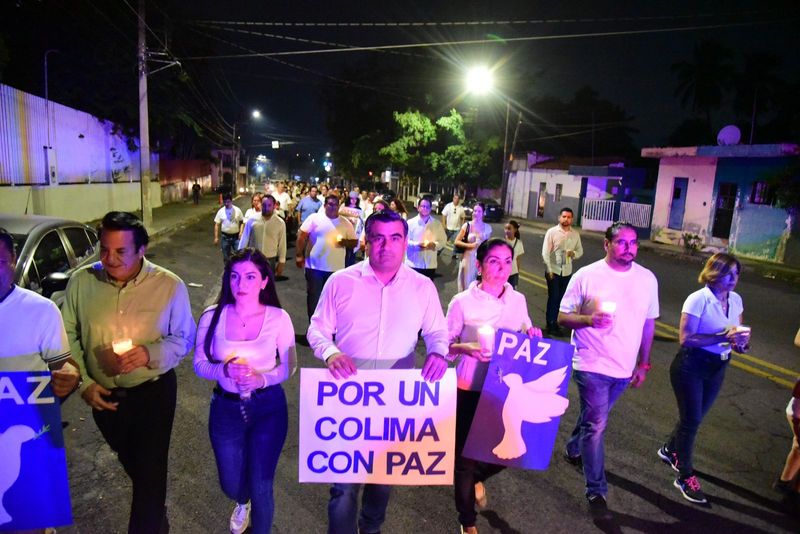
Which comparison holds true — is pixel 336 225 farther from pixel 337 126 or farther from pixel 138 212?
pixel 337 126

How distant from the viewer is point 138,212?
26.9 meters

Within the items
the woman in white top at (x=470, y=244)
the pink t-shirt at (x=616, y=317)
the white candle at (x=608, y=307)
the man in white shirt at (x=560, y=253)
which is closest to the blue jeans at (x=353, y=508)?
the pink t-shirt at (x=616, y=317)

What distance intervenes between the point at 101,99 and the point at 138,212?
543 cm

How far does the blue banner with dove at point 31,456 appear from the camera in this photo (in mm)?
2611

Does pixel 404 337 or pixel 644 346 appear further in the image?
pixel 644 346

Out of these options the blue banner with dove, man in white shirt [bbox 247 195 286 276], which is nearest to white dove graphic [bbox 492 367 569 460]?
the blue banner with dove

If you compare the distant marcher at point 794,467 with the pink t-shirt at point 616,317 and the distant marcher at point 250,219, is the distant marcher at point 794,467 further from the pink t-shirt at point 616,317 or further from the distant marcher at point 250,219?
the distant marcher at point 250,219

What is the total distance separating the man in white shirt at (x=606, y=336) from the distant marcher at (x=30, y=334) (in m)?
3.08

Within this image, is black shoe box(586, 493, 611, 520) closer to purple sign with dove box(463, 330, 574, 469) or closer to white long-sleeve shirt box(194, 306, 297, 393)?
purple sign with dove box(463, 330, 574, 469)

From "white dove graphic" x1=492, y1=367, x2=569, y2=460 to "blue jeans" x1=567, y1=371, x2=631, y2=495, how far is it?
40 cm

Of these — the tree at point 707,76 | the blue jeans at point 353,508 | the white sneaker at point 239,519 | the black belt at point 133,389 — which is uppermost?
the tree at point 707,76

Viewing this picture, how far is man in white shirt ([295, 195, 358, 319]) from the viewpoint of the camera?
22.1 feet

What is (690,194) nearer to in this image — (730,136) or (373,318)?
(730,136)

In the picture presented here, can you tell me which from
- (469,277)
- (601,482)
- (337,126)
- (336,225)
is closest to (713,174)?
(469,277)
